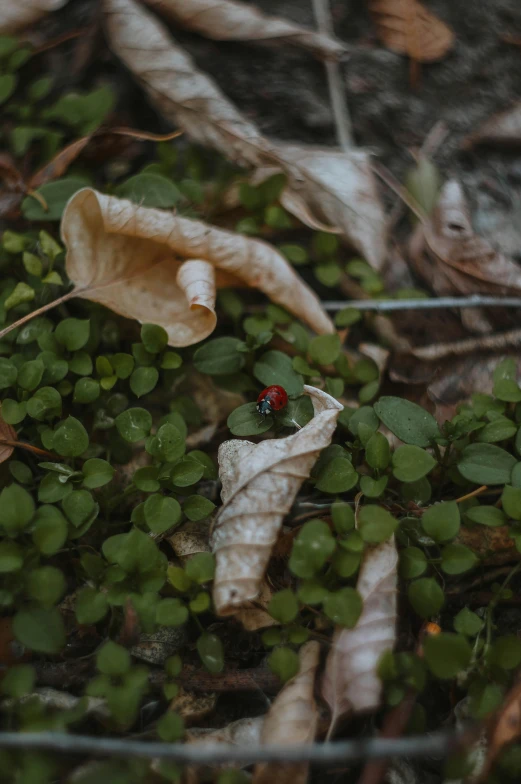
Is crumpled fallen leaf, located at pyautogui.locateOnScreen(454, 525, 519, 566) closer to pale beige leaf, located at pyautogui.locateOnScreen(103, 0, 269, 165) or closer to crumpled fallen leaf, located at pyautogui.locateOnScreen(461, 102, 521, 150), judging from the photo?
pale beige leaf, located at pyautogui.locateOnScreen(103, 0, 269, 165)

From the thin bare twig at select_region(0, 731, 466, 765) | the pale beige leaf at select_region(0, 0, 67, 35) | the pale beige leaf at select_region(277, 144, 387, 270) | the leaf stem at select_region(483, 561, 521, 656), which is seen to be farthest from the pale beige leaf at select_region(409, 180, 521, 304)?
the pale beige leaf at select_region(0, 0, 67, 35)

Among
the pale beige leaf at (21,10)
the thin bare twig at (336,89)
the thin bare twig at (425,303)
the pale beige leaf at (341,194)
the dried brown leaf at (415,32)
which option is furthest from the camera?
the dried brown leaf at (415,32)

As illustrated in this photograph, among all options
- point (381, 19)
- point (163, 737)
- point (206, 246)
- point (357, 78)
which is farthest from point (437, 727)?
point (381, 19)

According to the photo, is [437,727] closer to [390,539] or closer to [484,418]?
[390,539]

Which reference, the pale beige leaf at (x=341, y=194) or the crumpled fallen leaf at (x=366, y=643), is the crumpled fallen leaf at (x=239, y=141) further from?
the crumpled fallen leaf at (x=366, y=643)

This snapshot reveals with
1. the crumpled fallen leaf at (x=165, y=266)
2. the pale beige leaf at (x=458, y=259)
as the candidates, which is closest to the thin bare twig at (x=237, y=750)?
the crumpled fallen leaf at (x=165, y=266)

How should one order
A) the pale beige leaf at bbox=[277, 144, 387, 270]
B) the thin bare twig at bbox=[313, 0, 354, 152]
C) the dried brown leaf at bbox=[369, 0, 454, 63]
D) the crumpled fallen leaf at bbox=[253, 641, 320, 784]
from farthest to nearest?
the dried brown leaf at bbox=[369, 0, 454, 63] < the thin bare twig at bbox=[313, 0, 354, 152] < the pale beige leaf at bbox=[277, 144, 387, 270] < the crumpled fallen leaf at bbox=[253, 641, 320, 784]
